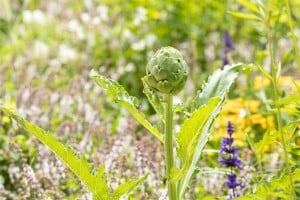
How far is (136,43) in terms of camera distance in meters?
4.36

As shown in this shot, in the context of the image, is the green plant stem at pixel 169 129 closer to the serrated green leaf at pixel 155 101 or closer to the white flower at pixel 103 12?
the serrated green leaf at pixel 155 101

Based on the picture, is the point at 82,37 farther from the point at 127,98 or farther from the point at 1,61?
the point at 127,98

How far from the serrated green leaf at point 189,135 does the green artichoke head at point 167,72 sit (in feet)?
0.29

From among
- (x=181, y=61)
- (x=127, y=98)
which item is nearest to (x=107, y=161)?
(x=127, y=98)

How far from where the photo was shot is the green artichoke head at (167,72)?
4.99 feet

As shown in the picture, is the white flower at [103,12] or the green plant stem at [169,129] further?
the white flower at [103,12]

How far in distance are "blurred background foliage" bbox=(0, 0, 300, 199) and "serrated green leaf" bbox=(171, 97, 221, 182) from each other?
125cm

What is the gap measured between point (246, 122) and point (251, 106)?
0.38 feet

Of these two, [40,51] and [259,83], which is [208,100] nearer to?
[259,83]

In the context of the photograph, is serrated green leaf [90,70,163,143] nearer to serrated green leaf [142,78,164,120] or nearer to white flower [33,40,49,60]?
serrated green leaf [142,78,164,120]

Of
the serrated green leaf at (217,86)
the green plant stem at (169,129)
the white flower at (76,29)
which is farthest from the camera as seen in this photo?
the white flower at (76,29)

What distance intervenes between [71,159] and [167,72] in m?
0.28

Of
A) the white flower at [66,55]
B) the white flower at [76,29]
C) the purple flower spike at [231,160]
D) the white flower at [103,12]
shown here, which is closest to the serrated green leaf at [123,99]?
the purple flower spike at [231,160]

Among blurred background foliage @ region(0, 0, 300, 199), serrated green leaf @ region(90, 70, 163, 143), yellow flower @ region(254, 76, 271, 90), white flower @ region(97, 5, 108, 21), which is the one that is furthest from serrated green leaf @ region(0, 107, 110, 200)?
white flower @ region(97, 5, 108, 21)
